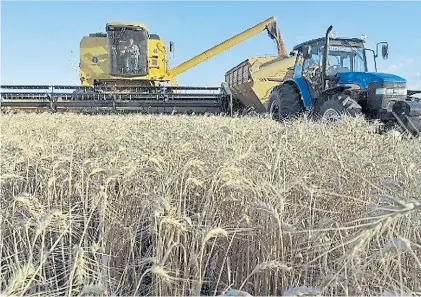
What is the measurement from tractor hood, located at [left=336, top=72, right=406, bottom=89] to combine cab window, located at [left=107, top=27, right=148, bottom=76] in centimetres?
714

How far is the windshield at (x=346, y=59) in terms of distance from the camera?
7.71 meters

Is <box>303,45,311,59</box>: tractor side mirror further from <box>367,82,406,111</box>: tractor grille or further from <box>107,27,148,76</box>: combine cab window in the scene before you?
<box>107,27,148,76</box>: combine cab window

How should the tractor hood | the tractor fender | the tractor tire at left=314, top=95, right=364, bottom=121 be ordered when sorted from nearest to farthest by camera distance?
the tractor tire at left=314, top=95, right=364, bottom=121
the tractor hood
the tractor fender

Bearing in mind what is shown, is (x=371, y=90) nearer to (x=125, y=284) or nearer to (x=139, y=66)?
(x=125, y=284)

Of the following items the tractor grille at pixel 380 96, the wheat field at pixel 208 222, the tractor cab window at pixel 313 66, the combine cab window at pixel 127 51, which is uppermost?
the combine cab window at pixel 127 51

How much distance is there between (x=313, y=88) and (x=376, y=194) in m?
6.06

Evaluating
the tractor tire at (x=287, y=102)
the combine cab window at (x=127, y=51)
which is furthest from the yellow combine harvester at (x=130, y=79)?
the tractor tire at (x=287, y=102)

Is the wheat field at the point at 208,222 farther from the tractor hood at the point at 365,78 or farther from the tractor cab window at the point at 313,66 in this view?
the tractor cab window at the point at 313,66

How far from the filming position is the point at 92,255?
1.94m

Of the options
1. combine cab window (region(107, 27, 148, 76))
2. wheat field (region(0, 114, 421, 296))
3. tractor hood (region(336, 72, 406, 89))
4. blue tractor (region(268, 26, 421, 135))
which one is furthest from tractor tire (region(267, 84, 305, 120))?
wheat field (region(0, 114, 421, 296))

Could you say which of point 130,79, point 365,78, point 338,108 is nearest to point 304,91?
point 365,78

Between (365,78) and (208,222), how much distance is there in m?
5.39

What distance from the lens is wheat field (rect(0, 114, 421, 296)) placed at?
1556 millimetres

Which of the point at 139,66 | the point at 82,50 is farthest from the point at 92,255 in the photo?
the point at 82,50
